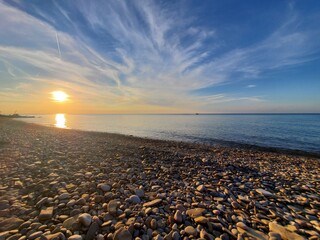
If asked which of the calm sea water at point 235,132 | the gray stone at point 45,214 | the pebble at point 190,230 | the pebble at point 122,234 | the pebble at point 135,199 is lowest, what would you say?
the calm sea water at point 235,132

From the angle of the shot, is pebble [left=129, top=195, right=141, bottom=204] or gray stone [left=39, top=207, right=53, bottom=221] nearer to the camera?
gray stone [left=39, top=207, right=53, bottom=221]

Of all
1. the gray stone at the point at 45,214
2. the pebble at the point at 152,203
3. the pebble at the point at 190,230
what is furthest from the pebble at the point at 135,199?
the gray stone at the point at 45,214

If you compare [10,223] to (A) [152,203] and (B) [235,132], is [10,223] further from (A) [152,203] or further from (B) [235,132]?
(B) [235,132]

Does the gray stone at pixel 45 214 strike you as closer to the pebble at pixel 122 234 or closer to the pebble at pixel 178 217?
the pebble at pixel 122 234

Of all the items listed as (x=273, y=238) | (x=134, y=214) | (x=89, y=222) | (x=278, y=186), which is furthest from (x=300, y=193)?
(x=89, y=222)

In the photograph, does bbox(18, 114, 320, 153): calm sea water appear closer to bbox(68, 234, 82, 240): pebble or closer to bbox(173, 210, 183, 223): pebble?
bbox(173, 210, 183, 223): pebble

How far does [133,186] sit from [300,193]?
5.68m

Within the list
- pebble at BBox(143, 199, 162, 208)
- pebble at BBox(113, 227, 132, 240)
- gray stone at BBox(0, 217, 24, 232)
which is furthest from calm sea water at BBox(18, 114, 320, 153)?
gray stone at BBox(0, 217, 24, 232)

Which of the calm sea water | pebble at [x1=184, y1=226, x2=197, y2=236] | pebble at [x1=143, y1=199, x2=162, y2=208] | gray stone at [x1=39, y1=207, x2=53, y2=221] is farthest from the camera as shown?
the calm sea water

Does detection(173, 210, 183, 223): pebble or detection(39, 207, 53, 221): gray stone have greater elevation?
detection(39, 207, 53, 221): gray stone

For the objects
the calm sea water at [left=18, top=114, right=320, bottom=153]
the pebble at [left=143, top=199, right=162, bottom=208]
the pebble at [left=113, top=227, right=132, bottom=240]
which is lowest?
the calm sea water at [left=18, top=114, right=320, bottom=153]

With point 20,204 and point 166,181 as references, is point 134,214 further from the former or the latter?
point 20,204

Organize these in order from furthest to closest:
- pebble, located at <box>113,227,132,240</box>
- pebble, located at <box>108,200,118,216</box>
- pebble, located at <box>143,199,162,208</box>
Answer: pebble, located at <box>143,199,162,208</box>
pebble, located at <box>108,200,118,216</box>
pebble, located at <box>113,227,132,240</box>

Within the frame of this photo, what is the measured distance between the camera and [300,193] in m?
5.14
